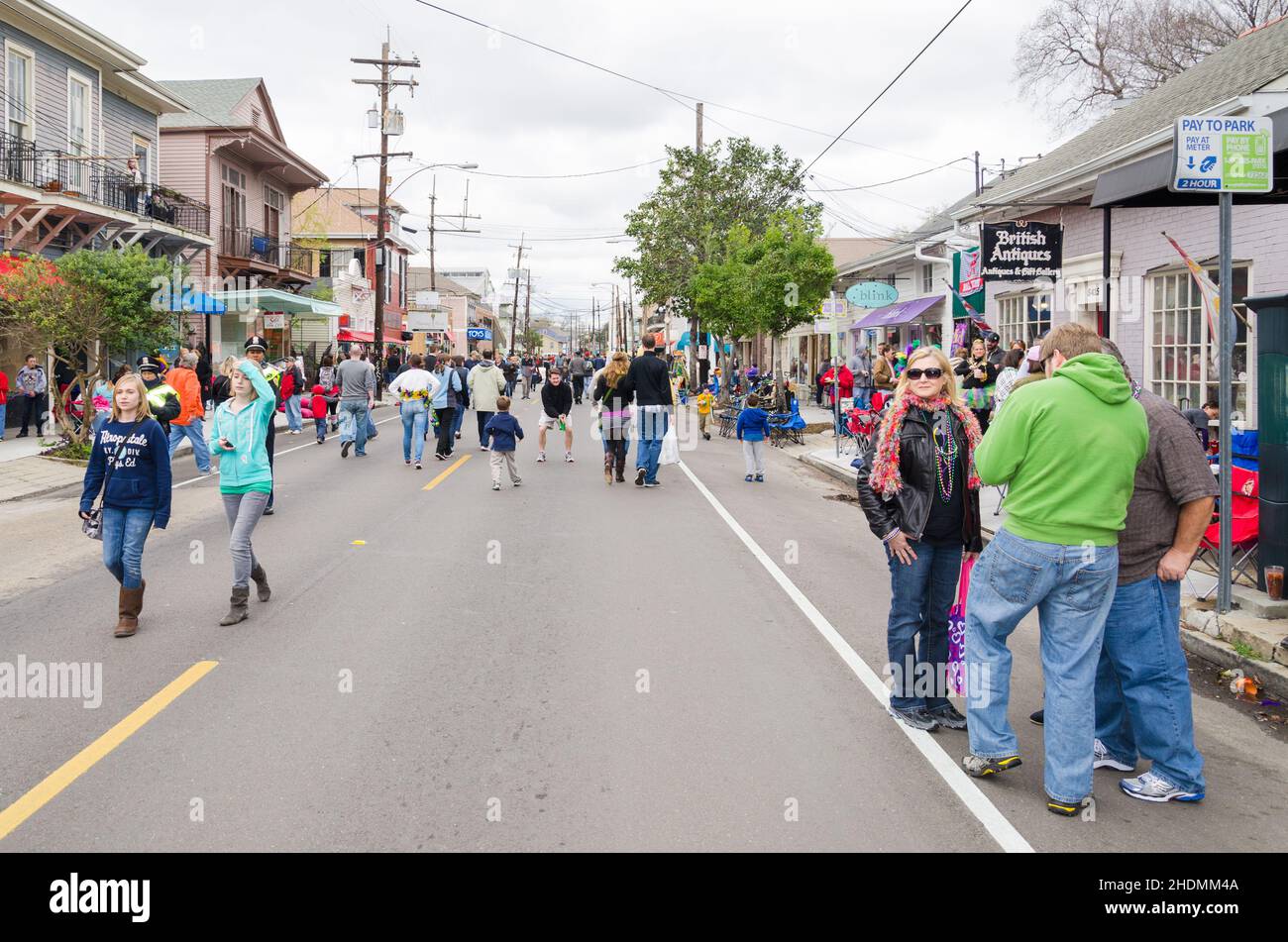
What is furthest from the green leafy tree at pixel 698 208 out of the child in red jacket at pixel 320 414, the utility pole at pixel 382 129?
the child in red jacket at pixel 320 414

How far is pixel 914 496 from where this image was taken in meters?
5.38

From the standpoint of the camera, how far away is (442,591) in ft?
27.9

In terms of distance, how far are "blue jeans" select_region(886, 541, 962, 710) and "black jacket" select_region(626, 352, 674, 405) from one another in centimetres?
1000

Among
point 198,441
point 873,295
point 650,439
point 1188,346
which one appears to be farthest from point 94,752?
point 873,295

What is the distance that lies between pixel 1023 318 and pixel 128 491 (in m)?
18.2

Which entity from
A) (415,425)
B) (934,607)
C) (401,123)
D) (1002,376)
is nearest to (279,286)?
(401,123)

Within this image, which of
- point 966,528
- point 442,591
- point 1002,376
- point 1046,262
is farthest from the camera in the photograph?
point 1046,262

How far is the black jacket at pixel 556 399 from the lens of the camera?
18031mm

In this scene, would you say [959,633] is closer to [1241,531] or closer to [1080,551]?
[1080,551]

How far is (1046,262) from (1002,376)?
4237mm

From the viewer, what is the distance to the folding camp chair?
838cm

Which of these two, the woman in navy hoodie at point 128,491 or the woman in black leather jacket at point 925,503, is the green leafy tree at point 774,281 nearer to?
the woman in navy hoodie at point 128,491
